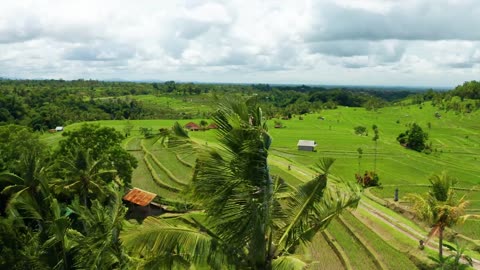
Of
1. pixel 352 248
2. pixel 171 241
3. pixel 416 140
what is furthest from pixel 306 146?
pixel 171 241

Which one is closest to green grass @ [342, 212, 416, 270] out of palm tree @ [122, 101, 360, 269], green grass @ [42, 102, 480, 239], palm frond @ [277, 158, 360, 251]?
green grass @ [42, 102, 480, 239]

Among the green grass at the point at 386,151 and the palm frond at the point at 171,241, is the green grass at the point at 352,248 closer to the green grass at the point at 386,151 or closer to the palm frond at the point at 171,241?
the green grass at the point at 386,151

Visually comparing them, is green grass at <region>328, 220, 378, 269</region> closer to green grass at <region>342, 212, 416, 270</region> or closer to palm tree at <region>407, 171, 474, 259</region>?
green grass at <region>342, 212, 416, 270</region>

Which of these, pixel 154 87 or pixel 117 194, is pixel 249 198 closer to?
pixel 117 194

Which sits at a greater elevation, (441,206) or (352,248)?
(441,206)

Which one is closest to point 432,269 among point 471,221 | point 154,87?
point 471,221

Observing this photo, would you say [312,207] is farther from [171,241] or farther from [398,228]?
[398,228]

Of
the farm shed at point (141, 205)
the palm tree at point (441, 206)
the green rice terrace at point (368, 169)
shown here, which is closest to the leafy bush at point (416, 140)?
the green rice terrace at point (368, 169)
